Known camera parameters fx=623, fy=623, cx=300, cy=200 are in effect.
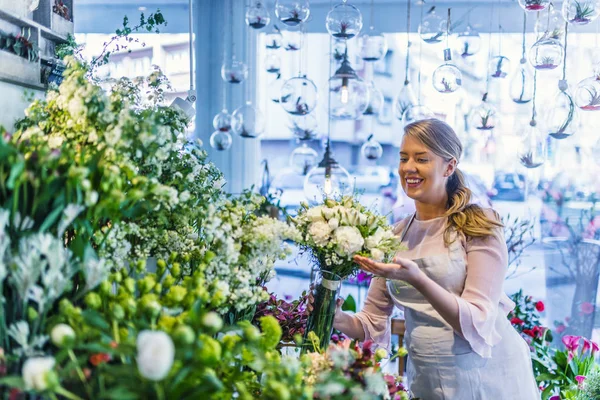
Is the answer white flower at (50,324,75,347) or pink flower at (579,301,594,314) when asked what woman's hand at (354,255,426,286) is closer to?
white flower at (50,324,75,347)

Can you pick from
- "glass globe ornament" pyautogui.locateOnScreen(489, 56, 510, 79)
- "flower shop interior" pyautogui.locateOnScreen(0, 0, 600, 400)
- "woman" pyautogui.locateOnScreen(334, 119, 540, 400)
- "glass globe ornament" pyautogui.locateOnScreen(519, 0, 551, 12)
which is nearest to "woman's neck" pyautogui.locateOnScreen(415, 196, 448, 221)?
"woman" pyautogui.locateOnScreen(334, 119, 540, 400)

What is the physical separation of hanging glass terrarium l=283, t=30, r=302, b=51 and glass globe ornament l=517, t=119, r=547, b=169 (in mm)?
1696

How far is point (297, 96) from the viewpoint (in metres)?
3.41

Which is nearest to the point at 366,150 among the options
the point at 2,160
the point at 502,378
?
the point at 502,378

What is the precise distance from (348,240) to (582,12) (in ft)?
5.58

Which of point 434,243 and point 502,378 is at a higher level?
point 434,243

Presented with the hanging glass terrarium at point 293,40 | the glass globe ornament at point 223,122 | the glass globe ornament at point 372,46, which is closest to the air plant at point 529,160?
the glass globe ornament at point 372,46

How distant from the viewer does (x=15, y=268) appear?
40.9 inches

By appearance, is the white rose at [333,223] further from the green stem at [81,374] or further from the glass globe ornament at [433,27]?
the glass globe ornament at [433,27]

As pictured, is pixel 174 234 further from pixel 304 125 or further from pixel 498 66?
pixel 498 66

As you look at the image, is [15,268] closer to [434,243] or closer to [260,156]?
[434,243]

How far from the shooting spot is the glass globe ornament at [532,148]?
3.41 metres

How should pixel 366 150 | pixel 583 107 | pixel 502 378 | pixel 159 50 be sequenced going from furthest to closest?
pixel 159 50, pixel 366 150, pixel 583 107, pixel 502 378

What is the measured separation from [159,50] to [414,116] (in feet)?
9.58
